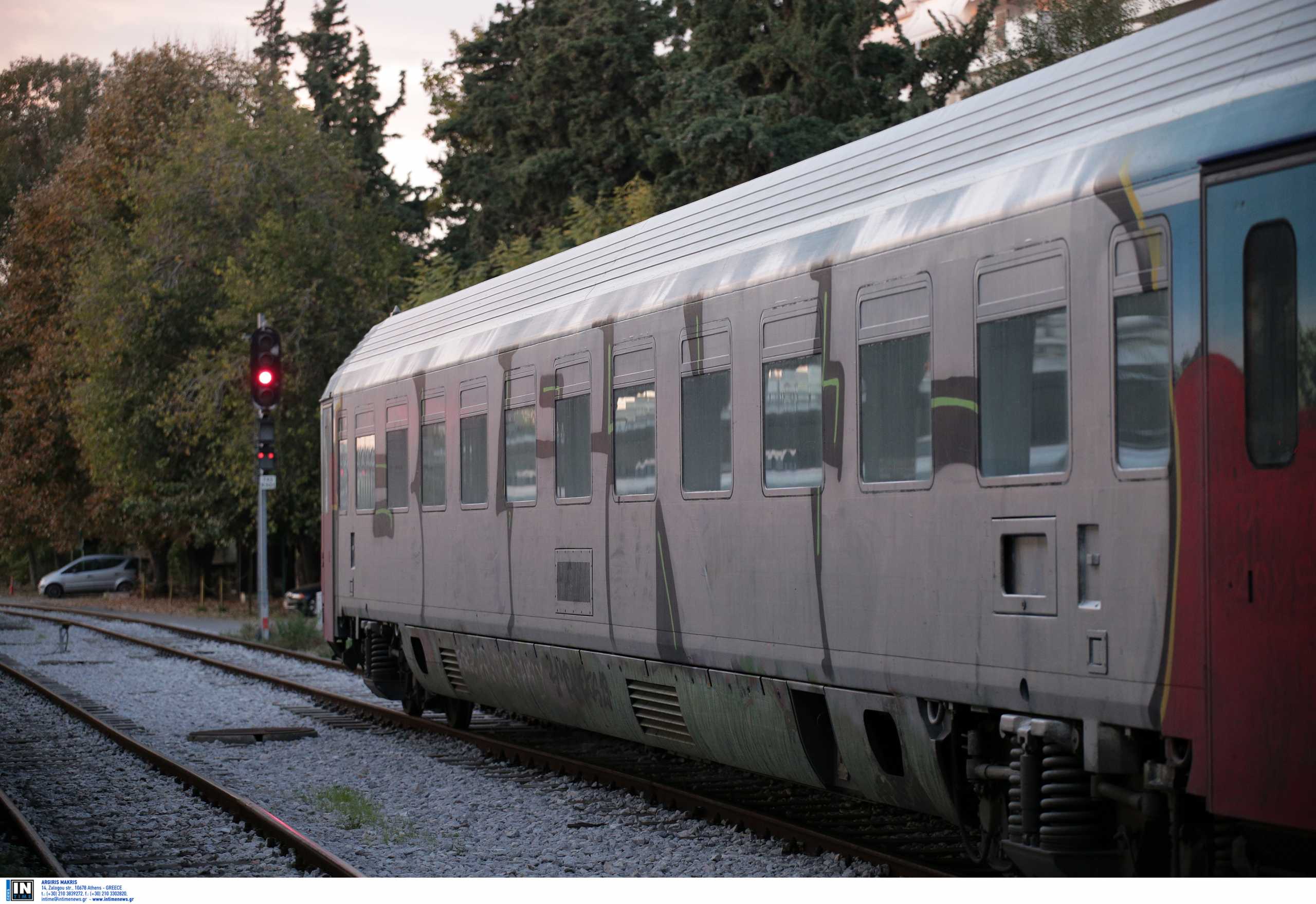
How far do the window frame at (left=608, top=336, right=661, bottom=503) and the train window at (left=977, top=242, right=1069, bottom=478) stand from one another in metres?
3.28

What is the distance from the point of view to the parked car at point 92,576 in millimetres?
46406

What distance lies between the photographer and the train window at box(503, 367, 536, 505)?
462 inches

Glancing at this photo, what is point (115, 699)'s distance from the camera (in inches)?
705

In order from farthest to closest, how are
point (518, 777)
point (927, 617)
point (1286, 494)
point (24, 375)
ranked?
1. point (24, 375)
2. point (518, 777)
3. point (927, 617)
4. point (1286, 494)

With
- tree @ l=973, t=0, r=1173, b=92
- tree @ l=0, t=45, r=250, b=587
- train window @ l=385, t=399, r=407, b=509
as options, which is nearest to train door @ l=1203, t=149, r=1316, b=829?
train window @ l=385, t=399, r=407, b=509

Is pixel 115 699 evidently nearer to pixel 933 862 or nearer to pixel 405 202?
pixel 933 862

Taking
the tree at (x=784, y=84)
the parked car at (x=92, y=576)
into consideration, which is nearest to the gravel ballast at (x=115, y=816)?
the tree at (x=784, y=84)

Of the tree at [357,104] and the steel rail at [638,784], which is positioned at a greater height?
the tree at [357,104]

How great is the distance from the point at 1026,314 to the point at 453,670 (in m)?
7.92

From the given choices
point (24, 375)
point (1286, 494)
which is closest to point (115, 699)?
point (1286, 494)

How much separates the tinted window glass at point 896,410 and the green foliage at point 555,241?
72.4 ft

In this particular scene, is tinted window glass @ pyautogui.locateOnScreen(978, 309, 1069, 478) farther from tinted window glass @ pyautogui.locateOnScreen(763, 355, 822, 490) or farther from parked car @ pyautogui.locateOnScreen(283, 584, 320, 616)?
parked car @ pyautogui.locateOnScreen(283, 584, 320, 616)

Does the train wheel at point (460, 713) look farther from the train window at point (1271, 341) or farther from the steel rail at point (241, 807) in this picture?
the train window at point (1271, 341)
